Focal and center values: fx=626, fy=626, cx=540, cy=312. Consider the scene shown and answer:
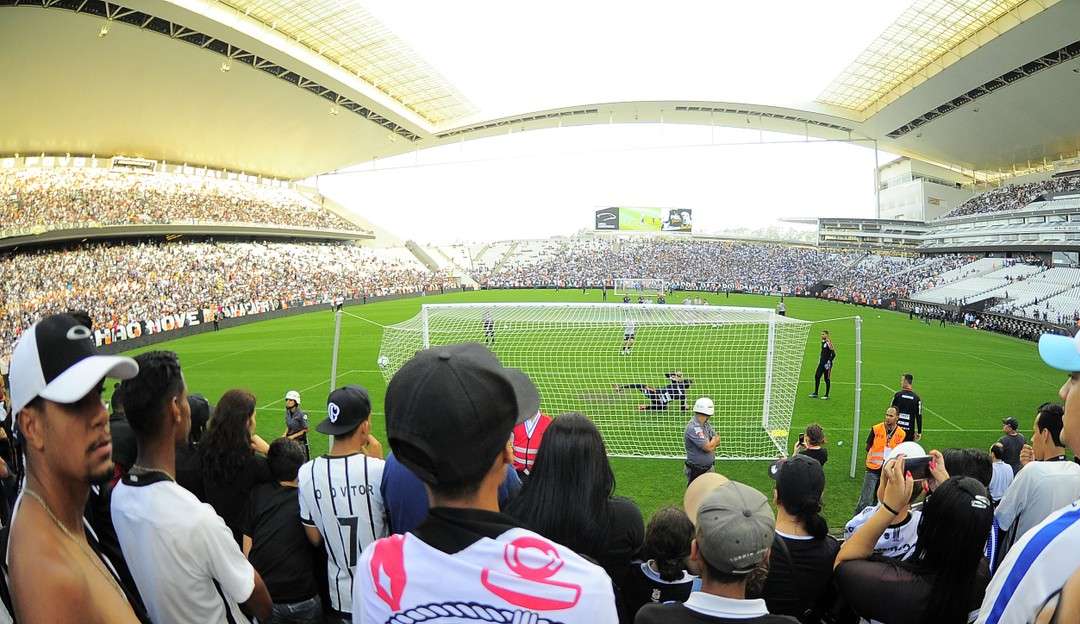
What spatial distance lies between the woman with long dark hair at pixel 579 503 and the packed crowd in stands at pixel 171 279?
2403 cm

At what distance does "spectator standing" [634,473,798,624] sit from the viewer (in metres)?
1.96

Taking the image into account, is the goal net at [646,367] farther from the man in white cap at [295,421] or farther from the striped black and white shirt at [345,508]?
the striped black and white shirt at [345,508]

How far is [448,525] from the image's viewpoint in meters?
1.38

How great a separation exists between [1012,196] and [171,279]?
66.0 metres

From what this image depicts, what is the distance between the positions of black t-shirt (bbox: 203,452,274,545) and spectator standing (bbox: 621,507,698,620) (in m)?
2.35

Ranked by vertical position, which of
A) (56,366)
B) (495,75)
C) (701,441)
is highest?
(495,75)

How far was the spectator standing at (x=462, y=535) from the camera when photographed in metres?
1.32

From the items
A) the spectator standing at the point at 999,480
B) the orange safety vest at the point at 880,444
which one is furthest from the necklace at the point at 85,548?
the orange safety vest at the point at 880,444

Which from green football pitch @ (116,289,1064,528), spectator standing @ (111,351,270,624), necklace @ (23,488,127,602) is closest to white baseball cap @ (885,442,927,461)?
spectator standing @ (111,351,270,624)

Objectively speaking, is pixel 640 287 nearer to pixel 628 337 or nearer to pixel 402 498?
pixel 628 337

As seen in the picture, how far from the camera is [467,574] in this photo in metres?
1.32

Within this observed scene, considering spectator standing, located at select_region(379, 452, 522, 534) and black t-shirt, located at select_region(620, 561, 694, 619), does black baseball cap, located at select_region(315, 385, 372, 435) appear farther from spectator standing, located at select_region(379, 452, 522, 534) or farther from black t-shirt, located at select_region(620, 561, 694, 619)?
black t-shirt, located at select_region(620, 561, 694, 619)

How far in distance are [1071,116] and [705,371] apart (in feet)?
149

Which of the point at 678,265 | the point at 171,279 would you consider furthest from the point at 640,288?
the point at 171,279
